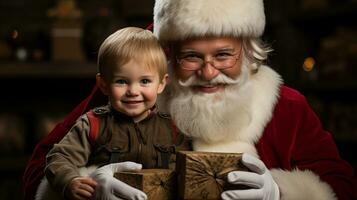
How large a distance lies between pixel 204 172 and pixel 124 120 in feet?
0.98

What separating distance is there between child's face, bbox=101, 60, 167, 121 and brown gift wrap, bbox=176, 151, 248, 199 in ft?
0.64

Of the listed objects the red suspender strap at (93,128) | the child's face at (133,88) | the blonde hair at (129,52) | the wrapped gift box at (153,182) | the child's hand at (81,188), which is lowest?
the child's hand at (81,188)

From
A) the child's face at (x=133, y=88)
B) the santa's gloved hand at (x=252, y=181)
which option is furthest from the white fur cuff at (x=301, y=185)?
the child's face at (x=133, y=88)

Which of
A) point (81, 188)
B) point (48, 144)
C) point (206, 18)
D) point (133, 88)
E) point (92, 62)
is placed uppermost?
point (206, 18)

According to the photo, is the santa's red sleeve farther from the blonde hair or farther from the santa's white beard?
the blonde hair

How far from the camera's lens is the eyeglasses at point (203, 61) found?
1.94 m

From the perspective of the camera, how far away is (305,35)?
3.76 metres

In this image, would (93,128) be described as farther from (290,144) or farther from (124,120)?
(290,144)

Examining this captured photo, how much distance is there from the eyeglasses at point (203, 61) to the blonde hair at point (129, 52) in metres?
0.18

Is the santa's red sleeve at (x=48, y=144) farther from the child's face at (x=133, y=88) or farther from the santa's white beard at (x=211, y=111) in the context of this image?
the child's face at (x=133, y=88)

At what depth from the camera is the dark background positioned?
3.50m

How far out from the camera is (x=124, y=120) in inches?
70.3

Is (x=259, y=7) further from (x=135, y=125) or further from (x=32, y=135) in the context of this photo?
(x=32, y=135)

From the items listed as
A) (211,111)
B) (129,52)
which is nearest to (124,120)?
(129,52)
